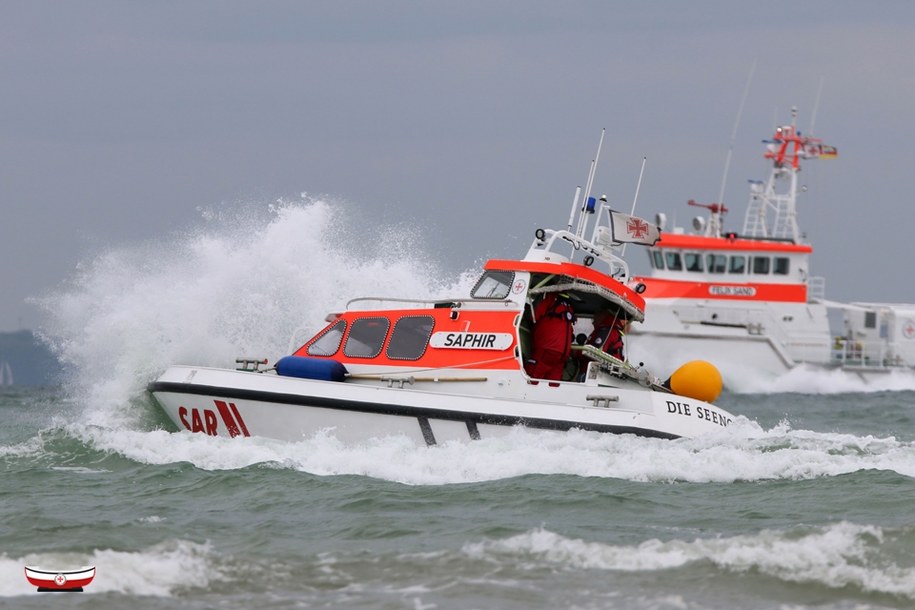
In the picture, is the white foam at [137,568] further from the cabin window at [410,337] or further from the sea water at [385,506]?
the cabin window at [410,337]

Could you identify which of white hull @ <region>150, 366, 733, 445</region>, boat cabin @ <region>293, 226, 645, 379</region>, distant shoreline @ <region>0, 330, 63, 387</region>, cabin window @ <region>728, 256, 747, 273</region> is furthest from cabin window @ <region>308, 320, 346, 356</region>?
distant shoreline @ <region>0, 330, 63, 387</region>

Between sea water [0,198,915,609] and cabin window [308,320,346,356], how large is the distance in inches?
49.6

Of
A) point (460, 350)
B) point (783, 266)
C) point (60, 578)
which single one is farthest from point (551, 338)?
point (783, 266)

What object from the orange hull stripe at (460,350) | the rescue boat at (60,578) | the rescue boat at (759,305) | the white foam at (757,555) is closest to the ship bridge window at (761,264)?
the rescue boat at (759,305)

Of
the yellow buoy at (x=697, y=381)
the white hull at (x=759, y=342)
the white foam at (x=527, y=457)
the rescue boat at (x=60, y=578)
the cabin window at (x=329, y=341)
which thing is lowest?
the rescue boat at (x=60, y=578)

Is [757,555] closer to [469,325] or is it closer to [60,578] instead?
[60,578]

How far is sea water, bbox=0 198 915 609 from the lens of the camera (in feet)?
26.9

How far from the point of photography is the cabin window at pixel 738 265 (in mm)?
33219

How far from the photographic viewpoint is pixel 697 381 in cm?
1335

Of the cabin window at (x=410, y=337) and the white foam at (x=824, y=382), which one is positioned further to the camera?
the white foam at (x=824, y=382)

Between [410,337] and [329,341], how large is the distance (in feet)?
2.92

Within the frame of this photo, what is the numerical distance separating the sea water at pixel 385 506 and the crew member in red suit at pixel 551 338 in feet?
4.25

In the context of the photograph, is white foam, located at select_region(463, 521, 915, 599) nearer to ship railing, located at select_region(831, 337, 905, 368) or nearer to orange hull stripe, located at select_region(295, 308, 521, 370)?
orange hull stripe, located at select_region(295, 308, 521, 370)

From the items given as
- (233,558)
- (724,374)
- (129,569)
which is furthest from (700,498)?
(724,374)
